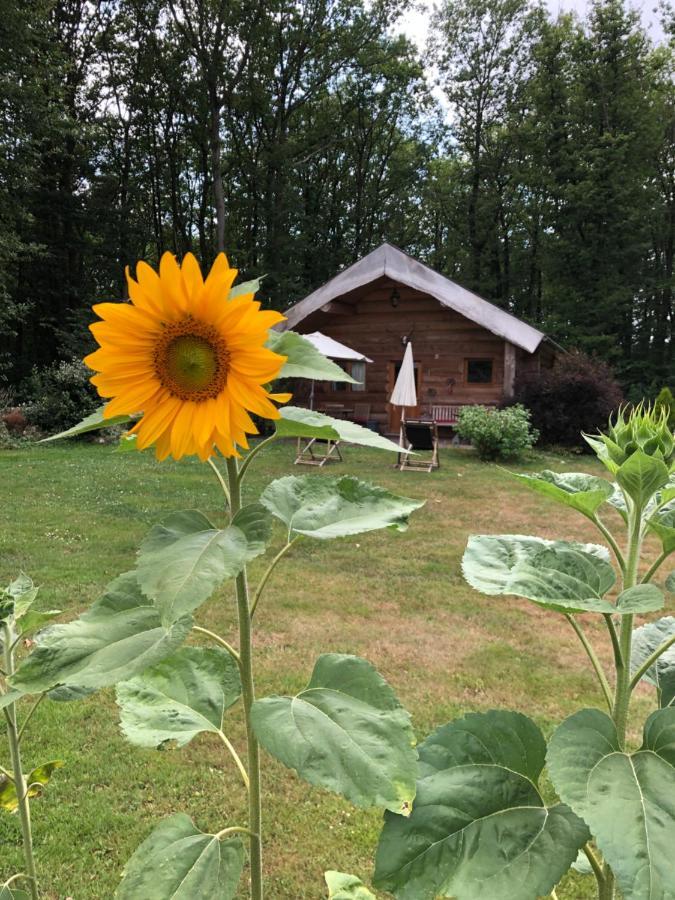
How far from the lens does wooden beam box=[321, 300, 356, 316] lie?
Answer: 16.5 metres

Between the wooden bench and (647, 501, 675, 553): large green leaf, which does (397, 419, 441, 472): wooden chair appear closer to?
the wooden bench

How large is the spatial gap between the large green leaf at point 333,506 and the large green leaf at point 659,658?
0.52 metres

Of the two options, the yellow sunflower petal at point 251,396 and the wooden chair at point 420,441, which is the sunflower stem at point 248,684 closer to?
the yellow sunflower petal at point 251,396

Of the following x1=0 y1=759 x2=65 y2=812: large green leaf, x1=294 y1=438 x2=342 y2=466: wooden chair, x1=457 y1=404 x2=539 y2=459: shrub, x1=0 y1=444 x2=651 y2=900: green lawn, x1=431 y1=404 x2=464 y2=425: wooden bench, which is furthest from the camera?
x1=431 y1=404 x2=464 y2=425: wooden bench

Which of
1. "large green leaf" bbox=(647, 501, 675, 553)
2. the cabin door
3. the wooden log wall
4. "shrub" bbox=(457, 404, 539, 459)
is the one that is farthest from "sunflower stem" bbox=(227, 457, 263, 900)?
the cabin door

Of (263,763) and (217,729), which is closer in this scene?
(217,729)

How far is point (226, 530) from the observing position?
77 cm

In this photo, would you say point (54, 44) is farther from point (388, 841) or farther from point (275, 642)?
point (388, 841)

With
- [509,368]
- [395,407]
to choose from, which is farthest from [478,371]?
[395,407]

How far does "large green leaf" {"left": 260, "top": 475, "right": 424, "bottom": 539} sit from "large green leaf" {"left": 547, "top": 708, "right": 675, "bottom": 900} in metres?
0.36

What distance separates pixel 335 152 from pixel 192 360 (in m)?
32.7

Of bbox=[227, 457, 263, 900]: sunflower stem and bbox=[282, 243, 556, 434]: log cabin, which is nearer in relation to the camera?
bbox=[227, 457, 263, 900]: sunflower stem

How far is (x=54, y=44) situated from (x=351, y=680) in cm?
2277

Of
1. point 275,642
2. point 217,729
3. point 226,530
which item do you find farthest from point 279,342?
point 275,642
